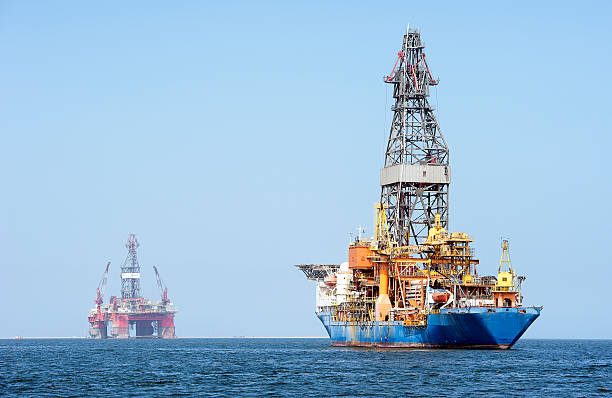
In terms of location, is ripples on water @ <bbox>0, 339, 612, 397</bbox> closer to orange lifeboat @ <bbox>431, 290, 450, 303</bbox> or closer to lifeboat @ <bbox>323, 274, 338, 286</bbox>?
orange lifeboat @ <bbox>431, 290, 450, 303</bbox>

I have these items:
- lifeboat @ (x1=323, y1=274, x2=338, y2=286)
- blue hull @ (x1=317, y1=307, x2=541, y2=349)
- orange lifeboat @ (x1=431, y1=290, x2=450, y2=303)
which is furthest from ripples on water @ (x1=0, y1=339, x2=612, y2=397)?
lifeboat @ (x1=323, y1=274, x2=338, y2=286)

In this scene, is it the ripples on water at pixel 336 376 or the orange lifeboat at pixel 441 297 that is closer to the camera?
the ripples on water at pixel 336 376

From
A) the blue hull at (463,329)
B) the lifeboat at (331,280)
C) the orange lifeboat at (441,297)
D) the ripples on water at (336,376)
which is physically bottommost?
the ripples on water at (336,376)

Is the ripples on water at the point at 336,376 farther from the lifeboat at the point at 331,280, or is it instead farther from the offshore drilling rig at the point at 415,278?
the lifeboat at the point at 331,280

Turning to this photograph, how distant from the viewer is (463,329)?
3775 inches

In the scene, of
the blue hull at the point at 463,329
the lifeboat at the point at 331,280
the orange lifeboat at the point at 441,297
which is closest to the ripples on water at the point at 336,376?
the blue hull at the point at 463,329

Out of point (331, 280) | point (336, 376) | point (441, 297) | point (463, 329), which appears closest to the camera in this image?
point (336, 376)

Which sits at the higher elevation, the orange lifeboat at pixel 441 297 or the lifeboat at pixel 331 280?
the lifeboat at pixel 331 280

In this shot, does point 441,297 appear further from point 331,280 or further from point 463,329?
point 331,280

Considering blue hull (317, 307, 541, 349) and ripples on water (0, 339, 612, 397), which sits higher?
blue hull (317, 307, 541, 349)

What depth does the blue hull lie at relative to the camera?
309ft

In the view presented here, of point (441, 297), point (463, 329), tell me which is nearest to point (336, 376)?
point (463, 329)

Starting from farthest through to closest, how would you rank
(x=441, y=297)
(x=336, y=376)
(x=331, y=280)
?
(x=331, y=280) < (x=441, y=297) < (x=336, y=376)

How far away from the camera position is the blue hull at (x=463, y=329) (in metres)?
94.1
